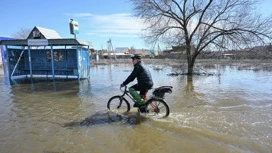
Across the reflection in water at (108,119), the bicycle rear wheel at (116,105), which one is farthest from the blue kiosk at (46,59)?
the reflection in water at (108,119)

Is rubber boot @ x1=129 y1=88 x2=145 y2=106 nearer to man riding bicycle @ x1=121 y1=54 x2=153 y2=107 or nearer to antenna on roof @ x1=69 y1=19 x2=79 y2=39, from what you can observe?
man riding bicycle @ x1=121 y1=54 x2=153 y2=107

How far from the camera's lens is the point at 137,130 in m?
5.09

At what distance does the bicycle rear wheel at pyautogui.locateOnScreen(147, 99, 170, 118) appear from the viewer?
5.88 m

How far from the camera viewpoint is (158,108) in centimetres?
→ 598

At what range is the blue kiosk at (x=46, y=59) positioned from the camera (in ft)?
48.9

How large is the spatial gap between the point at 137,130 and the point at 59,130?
1.98 metres

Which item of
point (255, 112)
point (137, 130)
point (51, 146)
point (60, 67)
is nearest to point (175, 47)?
point (60, 67)

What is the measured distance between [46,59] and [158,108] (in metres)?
13.1

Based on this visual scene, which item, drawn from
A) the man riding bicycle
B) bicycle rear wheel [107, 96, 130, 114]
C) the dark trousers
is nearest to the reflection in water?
bicycle rear wheel [107, 96, 130, 114]

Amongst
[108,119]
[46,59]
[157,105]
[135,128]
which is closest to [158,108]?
[157,105]

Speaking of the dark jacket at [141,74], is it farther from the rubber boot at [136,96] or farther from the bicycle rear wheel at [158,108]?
the bicycle rear wheel at [158,108]

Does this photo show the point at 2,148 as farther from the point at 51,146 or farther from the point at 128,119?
the point at 128,119

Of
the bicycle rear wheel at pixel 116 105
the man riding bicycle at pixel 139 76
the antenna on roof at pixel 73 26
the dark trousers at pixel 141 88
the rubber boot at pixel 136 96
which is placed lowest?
the bicycle rear wheel at pixel 116 105

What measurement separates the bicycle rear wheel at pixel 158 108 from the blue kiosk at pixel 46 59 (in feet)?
31.0
